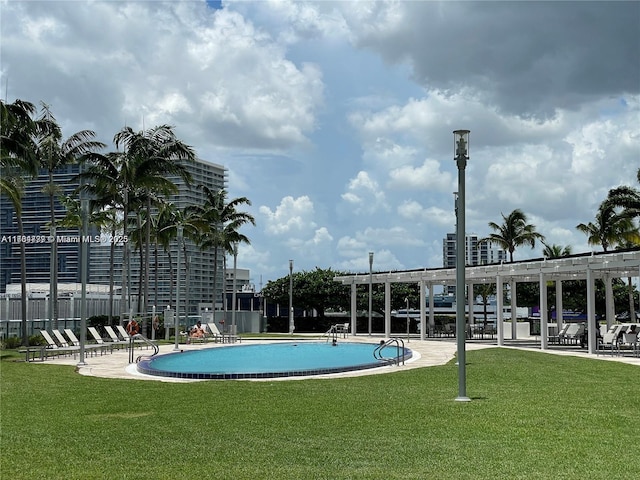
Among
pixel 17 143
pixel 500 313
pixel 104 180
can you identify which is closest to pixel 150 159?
pixel 104 180

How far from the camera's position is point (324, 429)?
334 inches

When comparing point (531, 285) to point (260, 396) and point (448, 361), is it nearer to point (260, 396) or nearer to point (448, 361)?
point (448, 361)

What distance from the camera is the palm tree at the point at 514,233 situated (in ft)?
151

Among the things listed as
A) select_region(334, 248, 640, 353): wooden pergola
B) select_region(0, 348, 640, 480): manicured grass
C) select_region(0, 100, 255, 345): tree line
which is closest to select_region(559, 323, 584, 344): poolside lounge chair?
select_region(334, 248, 640, 353): wooden pergola

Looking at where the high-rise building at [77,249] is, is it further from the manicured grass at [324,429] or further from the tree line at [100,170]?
the manicured grass at [324,429]

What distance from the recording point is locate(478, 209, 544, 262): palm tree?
45.9m

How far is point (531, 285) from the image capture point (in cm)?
4812

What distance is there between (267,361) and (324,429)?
1511 centimetres

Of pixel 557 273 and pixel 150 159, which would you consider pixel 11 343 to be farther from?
pixel 557 273

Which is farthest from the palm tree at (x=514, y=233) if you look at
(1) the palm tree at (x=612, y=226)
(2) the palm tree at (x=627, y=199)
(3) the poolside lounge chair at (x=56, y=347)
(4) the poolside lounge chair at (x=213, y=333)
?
(3) the poolside lounge chair at (x=56, y=347)

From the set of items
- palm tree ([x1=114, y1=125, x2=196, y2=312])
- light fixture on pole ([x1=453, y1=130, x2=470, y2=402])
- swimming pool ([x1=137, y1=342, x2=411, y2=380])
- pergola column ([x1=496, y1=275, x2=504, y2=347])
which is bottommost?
swimming pool ([x1=137, y1=342, x2=411, y2=380])

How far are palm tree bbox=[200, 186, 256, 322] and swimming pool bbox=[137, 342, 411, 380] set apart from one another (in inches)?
485

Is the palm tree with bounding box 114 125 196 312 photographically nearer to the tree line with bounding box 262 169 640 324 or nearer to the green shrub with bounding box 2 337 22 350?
the green shrub with bounding box 2 337 22 350

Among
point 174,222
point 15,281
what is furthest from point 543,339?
point 15,281
